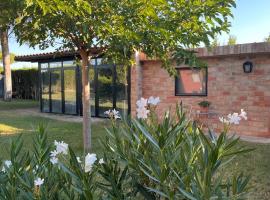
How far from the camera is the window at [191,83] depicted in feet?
40.6

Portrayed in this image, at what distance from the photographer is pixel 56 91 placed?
1900 centimetres

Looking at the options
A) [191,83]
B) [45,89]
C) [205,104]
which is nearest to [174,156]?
[205,104]

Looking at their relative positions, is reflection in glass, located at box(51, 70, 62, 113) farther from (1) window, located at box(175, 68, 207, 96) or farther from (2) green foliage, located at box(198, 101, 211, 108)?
(2) green foliage, located at box(198, 101, 211, 108)

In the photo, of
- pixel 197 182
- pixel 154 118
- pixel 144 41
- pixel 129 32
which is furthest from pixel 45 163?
pixel 144 41

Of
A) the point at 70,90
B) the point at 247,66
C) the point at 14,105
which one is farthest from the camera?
the point at 14,105

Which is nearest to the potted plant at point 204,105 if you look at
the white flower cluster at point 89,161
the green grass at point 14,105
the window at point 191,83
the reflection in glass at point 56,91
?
the window at point 191,83

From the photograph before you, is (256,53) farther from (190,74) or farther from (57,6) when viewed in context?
(57,6)

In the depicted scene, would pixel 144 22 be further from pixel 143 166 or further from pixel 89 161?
pixel 89 161

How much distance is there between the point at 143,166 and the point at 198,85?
1048 cm

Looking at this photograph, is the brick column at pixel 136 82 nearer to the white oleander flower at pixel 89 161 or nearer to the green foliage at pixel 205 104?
the green foliage at pixel 205 104

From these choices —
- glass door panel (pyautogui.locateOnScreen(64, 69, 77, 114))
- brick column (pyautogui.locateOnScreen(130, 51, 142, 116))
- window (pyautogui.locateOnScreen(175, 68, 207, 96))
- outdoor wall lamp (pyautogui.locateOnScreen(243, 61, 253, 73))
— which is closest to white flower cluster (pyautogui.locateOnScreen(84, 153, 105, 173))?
outdoor wall lamp (pyautogui.locateOnScreen(243, 61, 253, 73))

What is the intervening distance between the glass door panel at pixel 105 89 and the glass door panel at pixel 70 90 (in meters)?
1.96

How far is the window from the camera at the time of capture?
12375mm

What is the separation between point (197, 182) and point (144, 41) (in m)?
5.04
